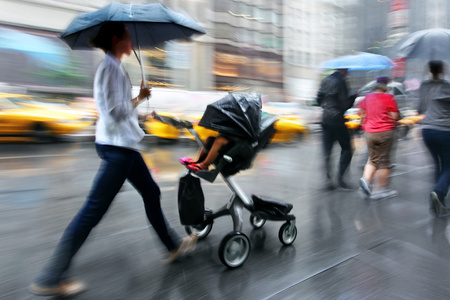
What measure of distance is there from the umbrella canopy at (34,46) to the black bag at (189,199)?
64.6ft

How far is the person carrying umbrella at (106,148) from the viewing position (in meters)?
2.62

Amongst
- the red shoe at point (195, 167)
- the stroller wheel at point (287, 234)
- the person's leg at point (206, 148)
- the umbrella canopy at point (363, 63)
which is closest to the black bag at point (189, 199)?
the red shoe at point (195, 167)

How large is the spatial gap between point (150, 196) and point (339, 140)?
3673 mm

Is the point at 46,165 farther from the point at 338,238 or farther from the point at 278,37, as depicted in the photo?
the point at 278,37

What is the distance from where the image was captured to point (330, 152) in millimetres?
6027

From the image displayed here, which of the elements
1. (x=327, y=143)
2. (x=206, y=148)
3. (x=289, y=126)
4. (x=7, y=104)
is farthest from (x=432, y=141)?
(x=7, y=104)

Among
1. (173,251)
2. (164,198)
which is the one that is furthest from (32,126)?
(173,251)

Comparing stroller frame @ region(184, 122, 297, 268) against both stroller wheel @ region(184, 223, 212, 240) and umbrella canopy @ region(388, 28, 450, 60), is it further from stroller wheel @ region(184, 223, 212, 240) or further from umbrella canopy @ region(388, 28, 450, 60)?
umbrella canopy @ region(388, 28, 450, 60)

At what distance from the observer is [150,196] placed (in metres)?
3.14

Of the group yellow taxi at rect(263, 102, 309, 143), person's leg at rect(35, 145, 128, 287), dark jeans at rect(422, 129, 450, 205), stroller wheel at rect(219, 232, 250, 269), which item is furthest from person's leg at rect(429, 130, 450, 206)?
yellow taxi at rect(263, 102, 309, 143)

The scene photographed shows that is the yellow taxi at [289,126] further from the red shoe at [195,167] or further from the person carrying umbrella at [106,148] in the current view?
the person carrying umbrella at [106,148]

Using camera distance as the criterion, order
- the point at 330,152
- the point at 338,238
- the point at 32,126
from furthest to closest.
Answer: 1. the point at 32,126
2. the point at 330,152
3. the point at 338,238

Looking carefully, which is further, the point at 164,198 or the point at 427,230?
the point at 164,198

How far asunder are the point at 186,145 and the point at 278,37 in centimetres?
3389
